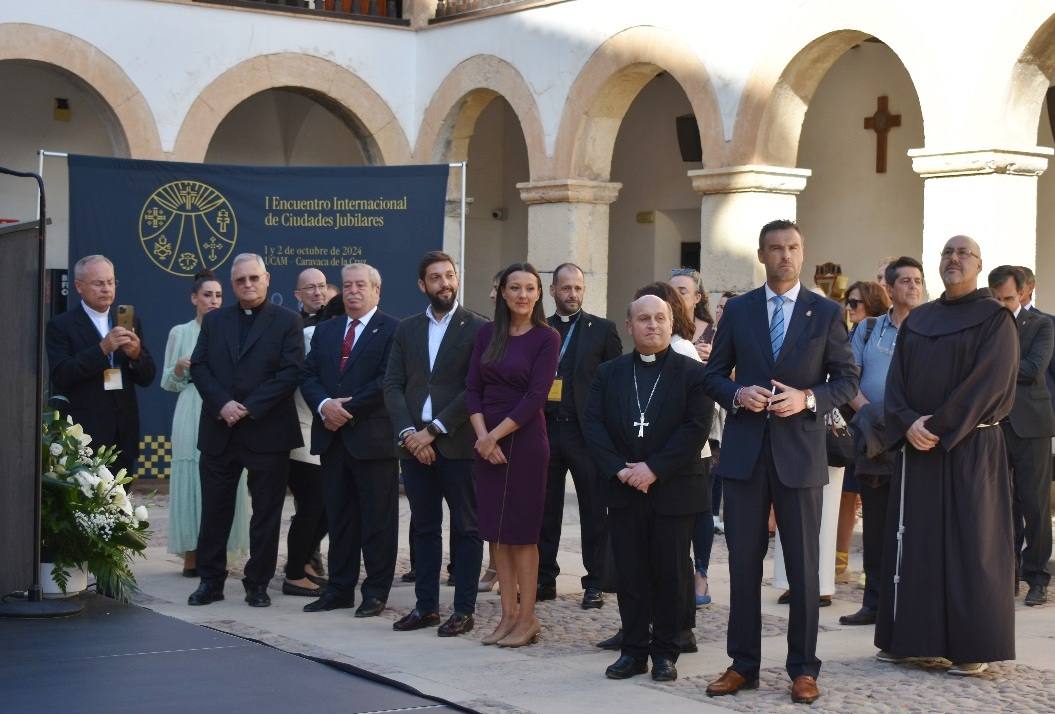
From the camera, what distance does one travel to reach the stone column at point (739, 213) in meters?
13.2

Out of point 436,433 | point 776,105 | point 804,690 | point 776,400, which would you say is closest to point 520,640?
point 436,433

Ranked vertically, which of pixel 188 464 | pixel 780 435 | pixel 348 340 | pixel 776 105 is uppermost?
pixel 776 105

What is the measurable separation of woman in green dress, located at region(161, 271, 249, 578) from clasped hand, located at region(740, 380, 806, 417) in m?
3.74

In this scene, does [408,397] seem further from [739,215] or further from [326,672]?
[739,215]

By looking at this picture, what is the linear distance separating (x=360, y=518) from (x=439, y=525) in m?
0.64

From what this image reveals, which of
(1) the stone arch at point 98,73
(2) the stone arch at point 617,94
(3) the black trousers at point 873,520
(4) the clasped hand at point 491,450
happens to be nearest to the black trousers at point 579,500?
(4) the clasped hand at point 491,450

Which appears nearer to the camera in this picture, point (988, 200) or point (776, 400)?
point (776, 400)

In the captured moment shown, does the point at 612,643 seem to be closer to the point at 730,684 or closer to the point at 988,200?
the point at 730,684

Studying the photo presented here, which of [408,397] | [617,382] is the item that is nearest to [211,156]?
[408,397]

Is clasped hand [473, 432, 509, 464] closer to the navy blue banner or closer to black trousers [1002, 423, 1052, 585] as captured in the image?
black trousers [1002, 423, 1052, 585]

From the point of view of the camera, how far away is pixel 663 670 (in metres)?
6.26

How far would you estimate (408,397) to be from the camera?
24.5 ft

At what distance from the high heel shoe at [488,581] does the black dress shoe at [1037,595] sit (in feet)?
8.96

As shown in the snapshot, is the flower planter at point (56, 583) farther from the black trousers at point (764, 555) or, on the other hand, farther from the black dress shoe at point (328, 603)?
the black trousers at point (764, 555)
